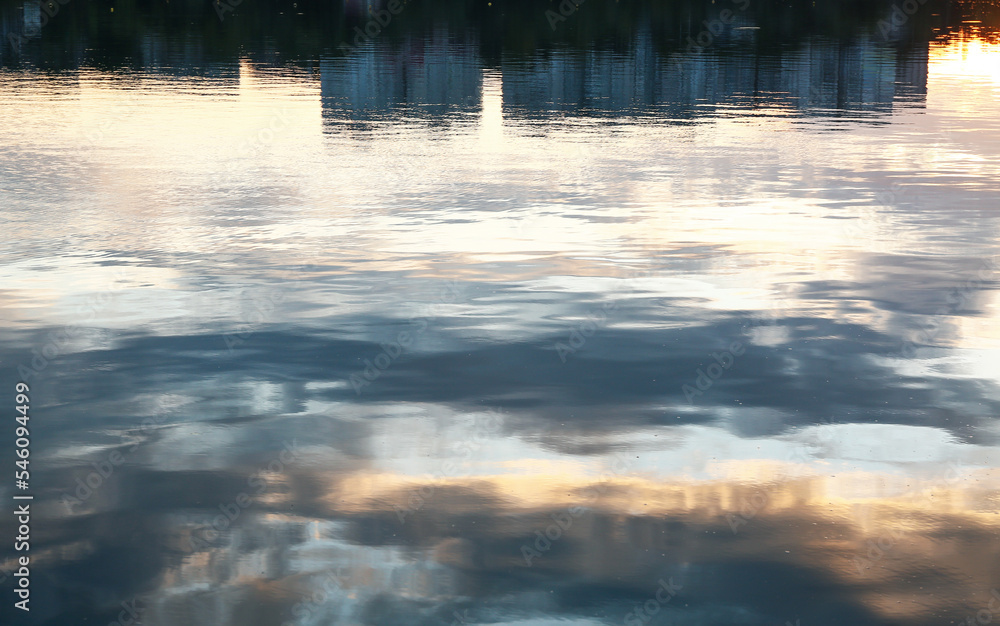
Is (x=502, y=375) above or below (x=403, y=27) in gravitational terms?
below

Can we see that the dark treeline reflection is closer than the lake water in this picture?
No

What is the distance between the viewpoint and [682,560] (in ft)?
21.6

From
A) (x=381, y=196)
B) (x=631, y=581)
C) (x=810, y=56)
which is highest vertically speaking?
(x=810, y=56)

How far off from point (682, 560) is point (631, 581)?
Answer: 384 mm

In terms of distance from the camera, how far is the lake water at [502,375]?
21.2 ft

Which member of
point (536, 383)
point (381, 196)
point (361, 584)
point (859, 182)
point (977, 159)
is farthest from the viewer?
point (977, 159)

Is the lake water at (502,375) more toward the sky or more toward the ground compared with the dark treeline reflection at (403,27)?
more toward the ground

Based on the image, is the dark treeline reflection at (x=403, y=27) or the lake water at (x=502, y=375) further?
the dark treeline reflection at (x=403, y=27)

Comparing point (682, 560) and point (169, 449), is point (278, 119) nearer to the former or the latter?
point (169, 449)

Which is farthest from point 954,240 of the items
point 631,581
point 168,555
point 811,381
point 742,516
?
point 168,555

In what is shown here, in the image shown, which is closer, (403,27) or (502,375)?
(502,375)

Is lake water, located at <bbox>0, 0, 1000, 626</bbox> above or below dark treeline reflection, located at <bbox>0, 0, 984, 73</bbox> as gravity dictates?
below

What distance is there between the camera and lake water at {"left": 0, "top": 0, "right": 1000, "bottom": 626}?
254 inches

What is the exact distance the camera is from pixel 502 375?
9898 mm
